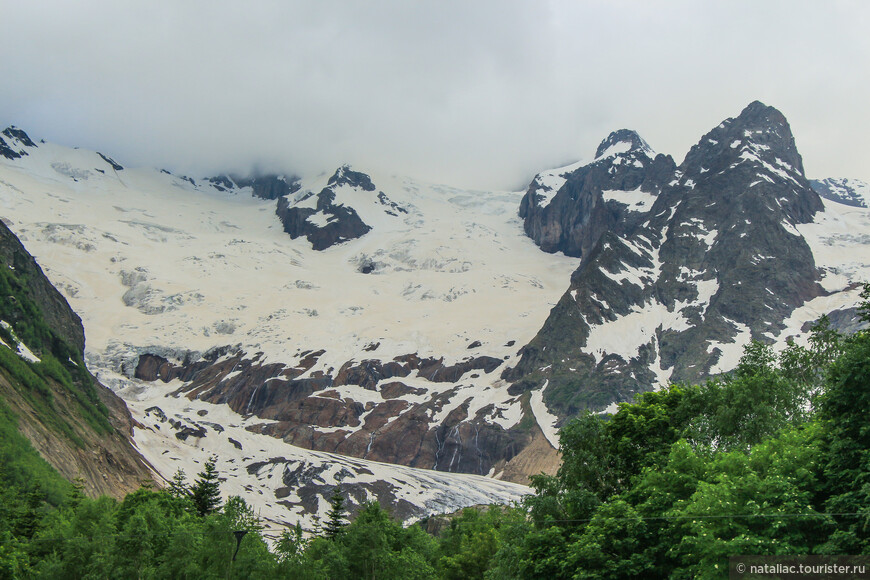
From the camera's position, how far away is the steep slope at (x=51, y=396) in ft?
314

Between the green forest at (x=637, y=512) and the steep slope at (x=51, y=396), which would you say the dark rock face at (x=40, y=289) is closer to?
the steep slope at (x=51, y=396)

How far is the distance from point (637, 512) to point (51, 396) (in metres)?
99.1

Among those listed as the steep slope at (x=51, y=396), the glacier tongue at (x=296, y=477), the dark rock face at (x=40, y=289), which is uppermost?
the dark rock face at (x=40, y=289)

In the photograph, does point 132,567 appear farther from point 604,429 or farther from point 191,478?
point 191,478

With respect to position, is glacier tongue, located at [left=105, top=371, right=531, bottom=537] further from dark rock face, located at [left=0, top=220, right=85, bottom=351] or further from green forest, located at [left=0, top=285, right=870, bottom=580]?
green forest, located at [left=0, top=285, right=870, bottom=580]

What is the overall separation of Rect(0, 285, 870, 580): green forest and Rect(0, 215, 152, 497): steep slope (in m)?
27.6

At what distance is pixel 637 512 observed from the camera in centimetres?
3559

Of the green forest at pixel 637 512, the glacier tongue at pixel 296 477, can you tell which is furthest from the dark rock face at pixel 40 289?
the green forest at pixel 637 512

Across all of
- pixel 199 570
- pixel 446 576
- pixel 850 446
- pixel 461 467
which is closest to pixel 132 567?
pixel 199 570

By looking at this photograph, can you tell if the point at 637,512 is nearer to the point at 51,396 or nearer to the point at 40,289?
the point at 51,396

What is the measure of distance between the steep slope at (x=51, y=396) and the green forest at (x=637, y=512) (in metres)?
27.6

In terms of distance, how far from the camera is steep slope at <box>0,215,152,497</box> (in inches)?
3762

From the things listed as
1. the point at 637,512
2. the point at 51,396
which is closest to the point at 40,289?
the point at 51,396

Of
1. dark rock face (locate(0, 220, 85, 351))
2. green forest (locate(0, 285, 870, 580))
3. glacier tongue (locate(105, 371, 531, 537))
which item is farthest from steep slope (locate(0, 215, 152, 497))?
green forest (locate(0, 285, 870, 580))
